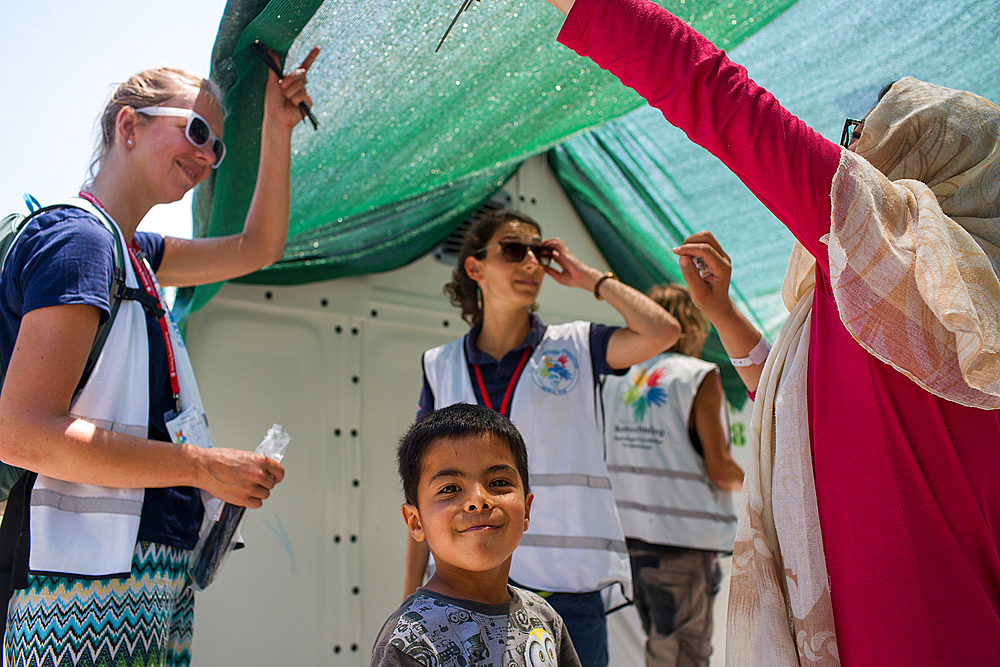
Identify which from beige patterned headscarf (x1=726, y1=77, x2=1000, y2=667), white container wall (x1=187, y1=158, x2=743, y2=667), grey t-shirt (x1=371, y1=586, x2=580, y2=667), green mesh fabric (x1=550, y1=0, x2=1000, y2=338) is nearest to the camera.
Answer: beige patterned headscarf (x1=726, y1=77, x2=1000, y2=667)

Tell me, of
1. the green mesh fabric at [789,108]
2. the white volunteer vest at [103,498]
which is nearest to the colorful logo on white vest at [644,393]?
the green mesh fabric at [789,108]

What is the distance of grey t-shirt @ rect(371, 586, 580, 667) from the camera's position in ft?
4.05

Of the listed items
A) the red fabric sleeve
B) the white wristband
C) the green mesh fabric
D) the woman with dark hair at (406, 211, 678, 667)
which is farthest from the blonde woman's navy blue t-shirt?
the green mesh fabric

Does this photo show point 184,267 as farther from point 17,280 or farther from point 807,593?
point 807,593

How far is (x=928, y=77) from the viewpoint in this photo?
2.14 m

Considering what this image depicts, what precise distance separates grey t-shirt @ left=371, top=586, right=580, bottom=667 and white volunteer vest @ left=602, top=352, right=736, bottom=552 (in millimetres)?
1897

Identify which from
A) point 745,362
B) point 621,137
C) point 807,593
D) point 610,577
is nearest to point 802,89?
point 621,137

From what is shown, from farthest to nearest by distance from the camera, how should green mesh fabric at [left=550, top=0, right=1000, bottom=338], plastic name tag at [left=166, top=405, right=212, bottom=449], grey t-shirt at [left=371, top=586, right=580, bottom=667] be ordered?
green mesh fabric at [left=550, top=0, right=1000, bottom=338], plastic name tag at [left=166, top=405, right=212, bottom=449], grey t-shirt at [left=371, top=586, right=580, bottom=667]

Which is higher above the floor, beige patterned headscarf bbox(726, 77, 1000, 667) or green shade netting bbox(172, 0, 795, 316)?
green shade netting bbox(172, 0, 795, 316)

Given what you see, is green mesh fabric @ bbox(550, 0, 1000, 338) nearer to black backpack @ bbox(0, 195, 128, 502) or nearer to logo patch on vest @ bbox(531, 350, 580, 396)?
logo patch on vest @ bbox(531, 350, 580, 396)

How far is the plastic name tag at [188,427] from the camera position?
1.62 metres

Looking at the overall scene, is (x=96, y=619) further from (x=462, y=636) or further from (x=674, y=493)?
(x=674, y=493)

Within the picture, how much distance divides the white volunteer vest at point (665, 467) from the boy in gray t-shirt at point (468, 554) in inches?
72.0

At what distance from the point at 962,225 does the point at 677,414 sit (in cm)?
220
